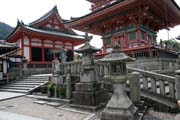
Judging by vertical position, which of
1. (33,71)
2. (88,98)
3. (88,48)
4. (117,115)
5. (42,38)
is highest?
(42,38)

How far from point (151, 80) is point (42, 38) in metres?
16.0

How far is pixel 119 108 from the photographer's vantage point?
5.00m

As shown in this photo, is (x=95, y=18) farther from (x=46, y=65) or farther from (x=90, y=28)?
(x=46, y=65)

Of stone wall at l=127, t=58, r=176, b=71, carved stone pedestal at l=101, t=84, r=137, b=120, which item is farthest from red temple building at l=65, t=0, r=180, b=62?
carved stone pedestal at l=101, t=84, r=137, b=120

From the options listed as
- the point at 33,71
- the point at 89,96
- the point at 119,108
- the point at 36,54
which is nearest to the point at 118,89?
the point at 119,108

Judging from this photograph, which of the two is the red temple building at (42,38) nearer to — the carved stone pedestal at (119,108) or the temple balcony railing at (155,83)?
the temple balcony railing at (155,83)

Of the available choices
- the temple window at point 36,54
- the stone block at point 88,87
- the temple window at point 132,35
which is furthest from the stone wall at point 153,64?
the temple window at point 36,54

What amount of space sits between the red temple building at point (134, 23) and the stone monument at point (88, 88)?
5.88 m

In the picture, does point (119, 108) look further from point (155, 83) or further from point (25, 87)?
point (25, 87)

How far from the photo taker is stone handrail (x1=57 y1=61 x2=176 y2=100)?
594 centimetres

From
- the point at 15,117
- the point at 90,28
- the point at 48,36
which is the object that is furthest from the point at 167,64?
the point at 48,36

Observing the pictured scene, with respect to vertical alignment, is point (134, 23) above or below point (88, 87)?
above

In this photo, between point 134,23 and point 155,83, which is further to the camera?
point 134,23

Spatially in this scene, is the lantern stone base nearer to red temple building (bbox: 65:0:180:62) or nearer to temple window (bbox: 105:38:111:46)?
red temple building (bbox: 65:0:180:62)
